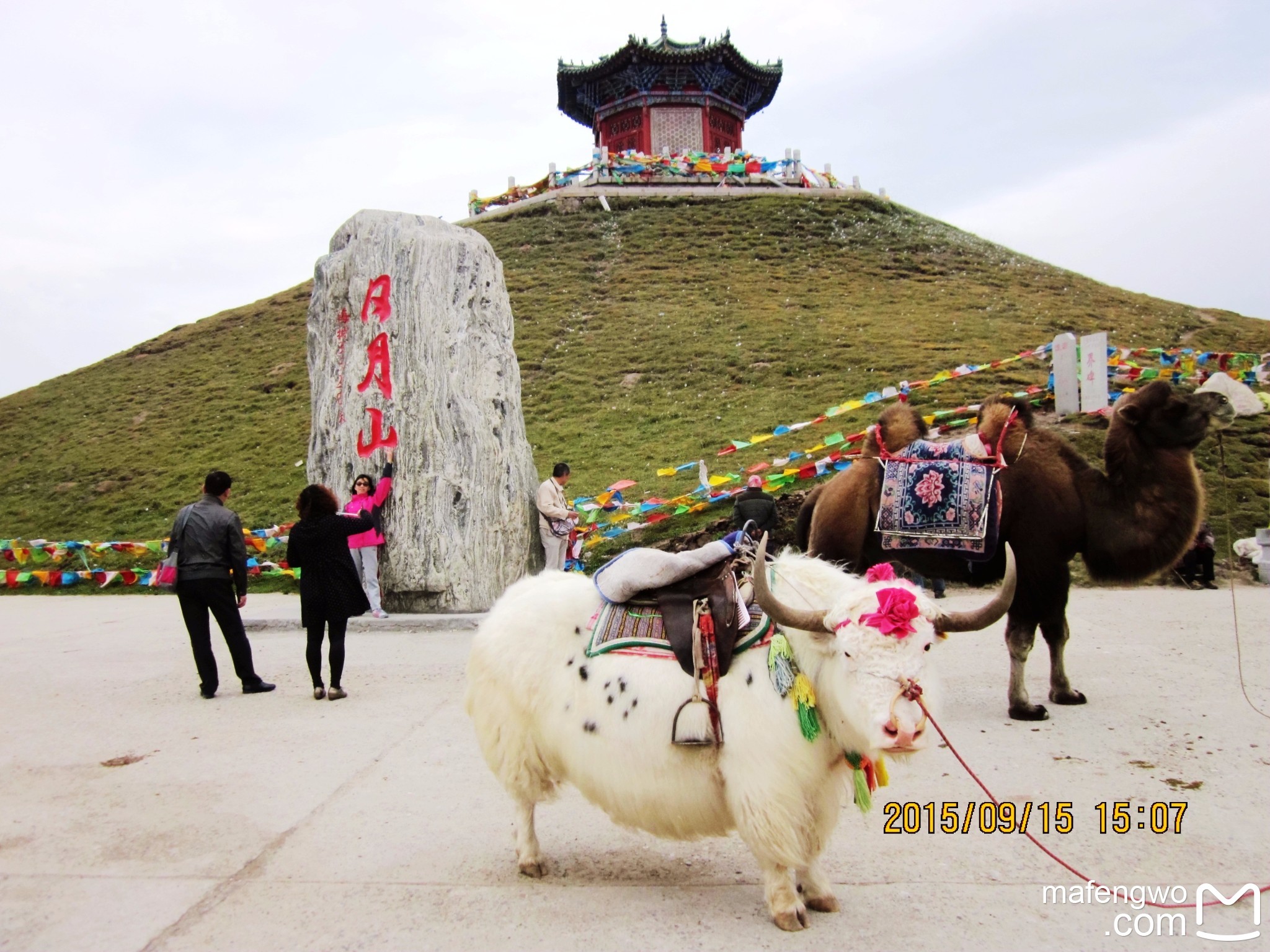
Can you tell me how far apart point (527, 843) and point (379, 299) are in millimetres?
8044

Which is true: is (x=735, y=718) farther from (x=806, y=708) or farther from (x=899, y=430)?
(x=899, y=430)

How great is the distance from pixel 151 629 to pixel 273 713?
486 centimetres

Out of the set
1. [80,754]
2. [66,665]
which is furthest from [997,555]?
[66,665]

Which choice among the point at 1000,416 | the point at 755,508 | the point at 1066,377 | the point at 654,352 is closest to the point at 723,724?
the point at 1000,416

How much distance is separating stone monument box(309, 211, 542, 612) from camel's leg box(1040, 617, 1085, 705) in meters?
5.75

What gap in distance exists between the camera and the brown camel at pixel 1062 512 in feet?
19.8

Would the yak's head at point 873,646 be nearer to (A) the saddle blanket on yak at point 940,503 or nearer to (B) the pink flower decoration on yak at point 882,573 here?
(B) the pink flower decoration on yak at point 882,573

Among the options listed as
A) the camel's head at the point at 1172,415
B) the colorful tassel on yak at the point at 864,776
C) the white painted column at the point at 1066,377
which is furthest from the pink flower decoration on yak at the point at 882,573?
the white painted column at the point at 1066,377

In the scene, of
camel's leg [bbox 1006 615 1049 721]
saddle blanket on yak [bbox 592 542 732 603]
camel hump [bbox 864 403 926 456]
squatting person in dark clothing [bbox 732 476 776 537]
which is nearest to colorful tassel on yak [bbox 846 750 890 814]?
saddle blanket on yak [bbox 592 542 732 603]

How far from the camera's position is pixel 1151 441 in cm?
618

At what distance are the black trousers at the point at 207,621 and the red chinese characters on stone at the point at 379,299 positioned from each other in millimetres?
4392

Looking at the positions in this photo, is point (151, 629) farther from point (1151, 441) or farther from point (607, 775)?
point (1151, 441)

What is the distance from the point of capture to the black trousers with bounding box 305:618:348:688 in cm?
674

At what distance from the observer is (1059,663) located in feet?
20.3
